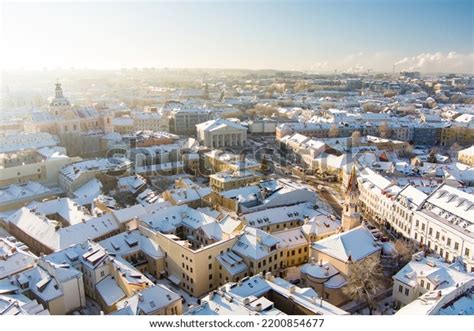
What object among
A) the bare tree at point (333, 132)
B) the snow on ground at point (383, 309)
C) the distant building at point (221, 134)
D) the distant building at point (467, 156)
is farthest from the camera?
the bare tree at point (333, 132)

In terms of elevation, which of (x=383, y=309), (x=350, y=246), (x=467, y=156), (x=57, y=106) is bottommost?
(x=383, y=309)

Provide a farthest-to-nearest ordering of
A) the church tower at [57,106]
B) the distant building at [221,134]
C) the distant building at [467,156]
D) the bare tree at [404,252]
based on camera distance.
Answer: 1. the church tower at [57,106]
2. the distant building at [221,134]
3. the distant building at [467,156]
4. the bare tree at [404,252]

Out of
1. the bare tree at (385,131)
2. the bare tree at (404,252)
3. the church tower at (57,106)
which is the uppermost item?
the church tower at (57,106)

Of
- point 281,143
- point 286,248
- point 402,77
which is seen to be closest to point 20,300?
point 286,248

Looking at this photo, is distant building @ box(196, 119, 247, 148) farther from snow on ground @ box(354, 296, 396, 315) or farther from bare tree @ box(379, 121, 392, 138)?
snow on ground @ box(354, 296, 396, 315)

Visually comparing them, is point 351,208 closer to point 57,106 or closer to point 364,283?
point 364,283

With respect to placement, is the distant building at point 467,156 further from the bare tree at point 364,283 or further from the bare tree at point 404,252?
the bare tree at point 364,283

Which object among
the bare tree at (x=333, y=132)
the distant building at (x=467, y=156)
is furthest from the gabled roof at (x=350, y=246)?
the bare tree at (x=333, y=132)

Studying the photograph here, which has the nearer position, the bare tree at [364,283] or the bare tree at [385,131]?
the bare tree at [364,283]

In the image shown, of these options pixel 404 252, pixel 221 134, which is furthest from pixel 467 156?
pixel 221 134
